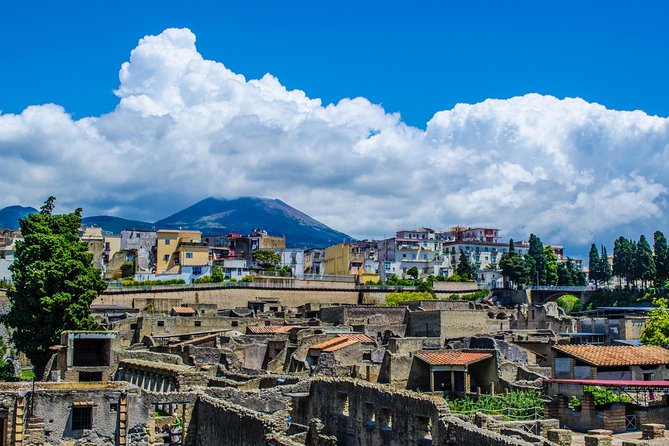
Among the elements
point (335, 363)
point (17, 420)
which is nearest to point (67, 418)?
point (17, 420)

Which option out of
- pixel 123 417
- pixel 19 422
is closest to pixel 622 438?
pixel 123 417

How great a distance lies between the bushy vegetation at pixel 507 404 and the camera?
32.5 metres

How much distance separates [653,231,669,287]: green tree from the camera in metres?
104

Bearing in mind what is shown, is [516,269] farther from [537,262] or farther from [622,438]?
[622,438]

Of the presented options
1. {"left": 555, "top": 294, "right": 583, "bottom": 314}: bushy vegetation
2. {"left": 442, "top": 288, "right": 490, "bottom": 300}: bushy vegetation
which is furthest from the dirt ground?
{"left": 555, "top": 294, "right": 583, "bottom": 314}: bushy vegetation

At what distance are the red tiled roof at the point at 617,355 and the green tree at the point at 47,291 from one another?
27796 mm

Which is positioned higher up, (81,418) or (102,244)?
(102,244)

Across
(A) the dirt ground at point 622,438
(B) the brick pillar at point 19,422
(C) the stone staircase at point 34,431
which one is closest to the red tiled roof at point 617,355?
(A) the dirt ground at point 622,438

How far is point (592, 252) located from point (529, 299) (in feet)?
63.2

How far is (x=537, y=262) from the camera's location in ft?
398

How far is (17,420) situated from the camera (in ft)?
90.6

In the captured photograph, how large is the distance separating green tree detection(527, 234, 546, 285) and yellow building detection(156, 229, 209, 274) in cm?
4526

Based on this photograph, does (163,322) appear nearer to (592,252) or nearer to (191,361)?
(191,361)

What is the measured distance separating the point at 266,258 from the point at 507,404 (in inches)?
3320
